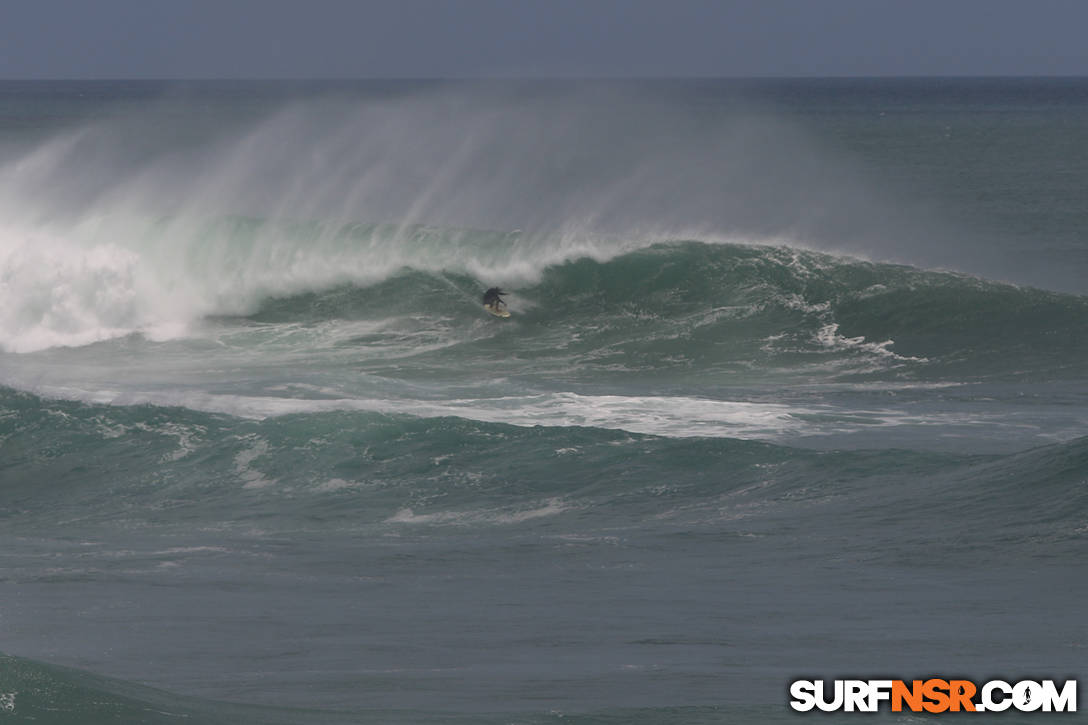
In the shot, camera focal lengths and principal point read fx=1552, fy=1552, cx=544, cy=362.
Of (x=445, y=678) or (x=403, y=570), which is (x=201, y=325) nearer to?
(x=403, y=570)

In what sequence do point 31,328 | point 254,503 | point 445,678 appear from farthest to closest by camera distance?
point 31,328 < point 254,503 < point 445,678

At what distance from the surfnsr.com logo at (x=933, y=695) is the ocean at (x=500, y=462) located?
0.52 feet

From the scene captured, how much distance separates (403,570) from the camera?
38.5 feet

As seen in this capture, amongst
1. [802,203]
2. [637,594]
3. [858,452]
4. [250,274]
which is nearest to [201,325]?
[250,274]

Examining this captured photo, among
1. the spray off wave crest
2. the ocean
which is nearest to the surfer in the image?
the ocean

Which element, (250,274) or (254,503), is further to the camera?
(250,274)

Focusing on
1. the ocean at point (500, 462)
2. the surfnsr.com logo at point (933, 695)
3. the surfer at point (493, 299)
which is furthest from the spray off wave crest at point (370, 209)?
the surfnsr.com logo at point (933, 695)

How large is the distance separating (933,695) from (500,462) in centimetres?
801

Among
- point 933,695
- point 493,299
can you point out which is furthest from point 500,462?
point 493,299

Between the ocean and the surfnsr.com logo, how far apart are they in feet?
0.52

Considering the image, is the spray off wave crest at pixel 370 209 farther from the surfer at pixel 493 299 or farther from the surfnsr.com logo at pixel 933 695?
the surfnsr.com logo at pixel 933 695

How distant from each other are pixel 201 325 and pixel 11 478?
1145 cm

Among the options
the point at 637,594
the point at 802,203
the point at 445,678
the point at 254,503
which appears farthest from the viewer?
the point at 802,203

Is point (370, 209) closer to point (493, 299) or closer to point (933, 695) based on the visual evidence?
point (493, 299)
